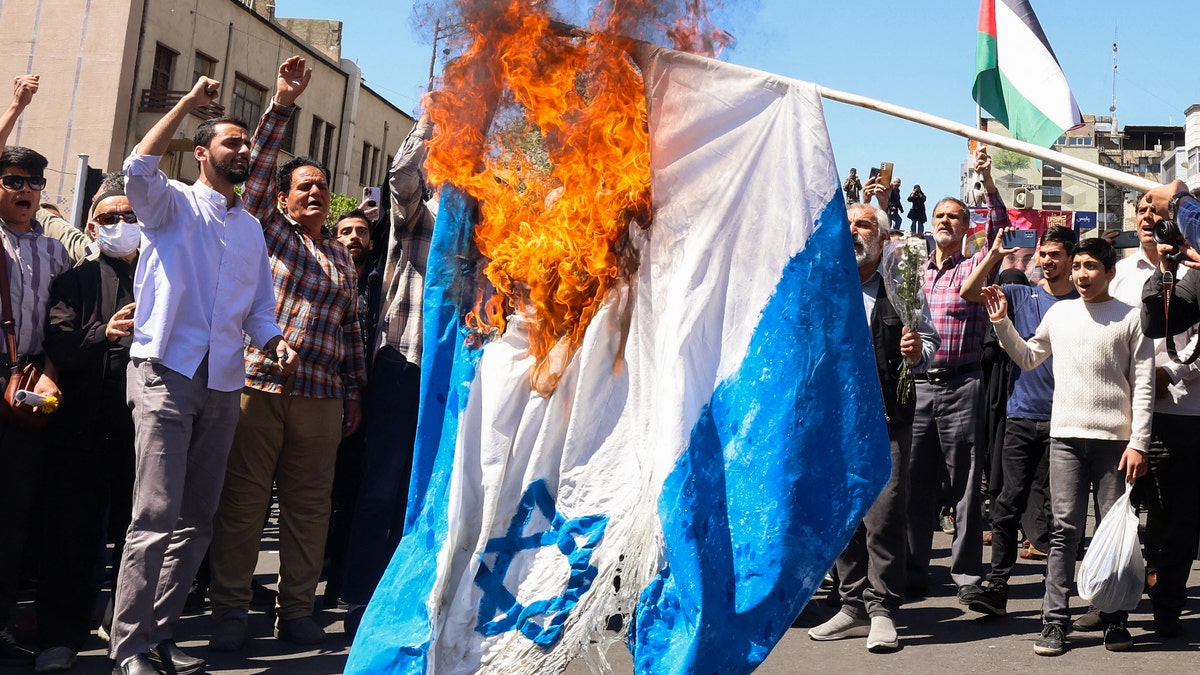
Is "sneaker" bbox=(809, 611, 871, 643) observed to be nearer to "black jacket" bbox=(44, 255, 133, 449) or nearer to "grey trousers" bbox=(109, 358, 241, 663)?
"grey trousers" bbox=(109, 358, 241, 663)

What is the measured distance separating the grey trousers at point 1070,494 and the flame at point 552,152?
3317 mm

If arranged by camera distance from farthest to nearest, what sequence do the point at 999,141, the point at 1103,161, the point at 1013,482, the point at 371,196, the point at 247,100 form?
the point at 1103,161, the point at 247,100, the point at 371,196, the point at 1013,482, the point at 999,141

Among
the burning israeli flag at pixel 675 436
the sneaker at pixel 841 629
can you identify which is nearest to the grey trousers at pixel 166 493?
the burning israeli flag at pixel 675 436

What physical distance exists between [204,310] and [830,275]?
2.77 meters

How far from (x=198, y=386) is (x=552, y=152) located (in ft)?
6.65

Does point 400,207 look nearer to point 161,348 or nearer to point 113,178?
point 161,348

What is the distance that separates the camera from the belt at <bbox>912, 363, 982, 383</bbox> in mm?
6953

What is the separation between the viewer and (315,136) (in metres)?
37.2

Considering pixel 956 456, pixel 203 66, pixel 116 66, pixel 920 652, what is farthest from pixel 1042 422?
pixel 203 66

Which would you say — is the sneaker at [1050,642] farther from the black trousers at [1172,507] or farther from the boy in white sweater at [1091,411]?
the black trousers at [1172,507]

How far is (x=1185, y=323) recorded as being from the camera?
5773mm

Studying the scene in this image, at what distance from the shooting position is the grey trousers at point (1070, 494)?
5961 millimetres

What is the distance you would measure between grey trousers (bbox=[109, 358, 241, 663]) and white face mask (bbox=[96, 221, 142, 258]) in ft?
3.48

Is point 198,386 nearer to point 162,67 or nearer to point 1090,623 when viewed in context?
point 1090,623
